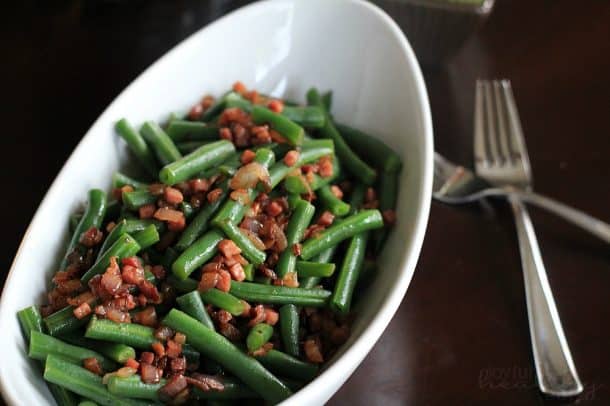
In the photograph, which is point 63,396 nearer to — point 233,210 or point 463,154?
point 233,210

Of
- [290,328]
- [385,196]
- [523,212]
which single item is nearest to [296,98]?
[385,196]

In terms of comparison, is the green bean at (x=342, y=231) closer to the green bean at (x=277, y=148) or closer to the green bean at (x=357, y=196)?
the green bean at (x=357, y=196)

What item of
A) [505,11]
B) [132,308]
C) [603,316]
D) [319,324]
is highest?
[505,11]

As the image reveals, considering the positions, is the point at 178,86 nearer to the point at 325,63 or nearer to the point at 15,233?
the point at 325,63

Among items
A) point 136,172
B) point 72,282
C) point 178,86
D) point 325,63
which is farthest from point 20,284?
point 325,63

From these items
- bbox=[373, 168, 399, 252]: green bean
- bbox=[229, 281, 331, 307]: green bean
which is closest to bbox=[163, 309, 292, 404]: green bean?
bbox=[229, 281, 331, 307]: green bean

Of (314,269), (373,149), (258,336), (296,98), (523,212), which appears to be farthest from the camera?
(296,98)
